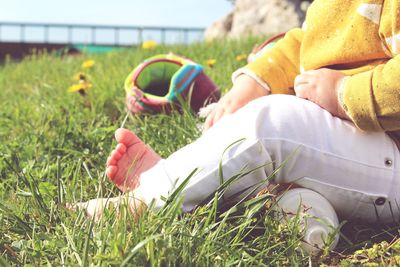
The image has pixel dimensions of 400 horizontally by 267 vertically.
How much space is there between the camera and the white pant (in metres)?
1.55

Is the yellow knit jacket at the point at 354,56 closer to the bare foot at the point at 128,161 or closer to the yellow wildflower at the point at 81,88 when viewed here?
the bare foot at the point at 128,161

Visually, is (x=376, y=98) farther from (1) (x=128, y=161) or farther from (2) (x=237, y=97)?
(1) (x=128, y=161)

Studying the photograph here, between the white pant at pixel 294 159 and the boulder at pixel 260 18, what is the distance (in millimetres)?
4970

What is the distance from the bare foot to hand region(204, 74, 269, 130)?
25 cm

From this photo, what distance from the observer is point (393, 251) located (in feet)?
4.85

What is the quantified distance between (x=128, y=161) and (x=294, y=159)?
0.48m

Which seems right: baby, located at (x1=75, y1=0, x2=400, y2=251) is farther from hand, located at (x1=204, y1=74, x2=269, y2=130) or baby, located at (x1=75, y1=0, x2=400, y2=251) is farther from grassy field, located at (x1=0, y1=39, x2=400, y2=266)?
hand, located at (x1=204, y1=74, x2=269, y2=130)

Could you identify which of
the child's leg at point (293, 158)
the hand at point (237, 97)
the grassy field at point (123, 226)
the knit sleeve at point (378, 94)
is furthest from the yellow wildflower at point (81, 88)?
the knit sleeve at point (378, 94)

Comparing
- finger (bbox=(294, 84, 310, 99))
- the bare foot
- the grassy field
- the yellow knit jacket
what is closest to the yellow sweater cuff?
the yellow knit jacket

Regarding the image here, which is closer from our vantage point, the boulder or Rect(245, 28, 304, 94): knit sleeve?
Rect(245, 28, 304, 94): knit sleeve

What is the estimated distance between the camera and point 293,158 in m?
1.58

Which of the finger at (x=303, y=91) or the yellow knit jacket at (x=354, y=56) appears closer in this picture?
the yellow knit jacket at (x=354, y=56)

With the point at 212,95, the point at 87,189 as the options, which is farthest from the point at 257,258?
the point at 212,95

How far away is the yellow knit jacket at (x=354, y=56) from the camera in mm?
1590
